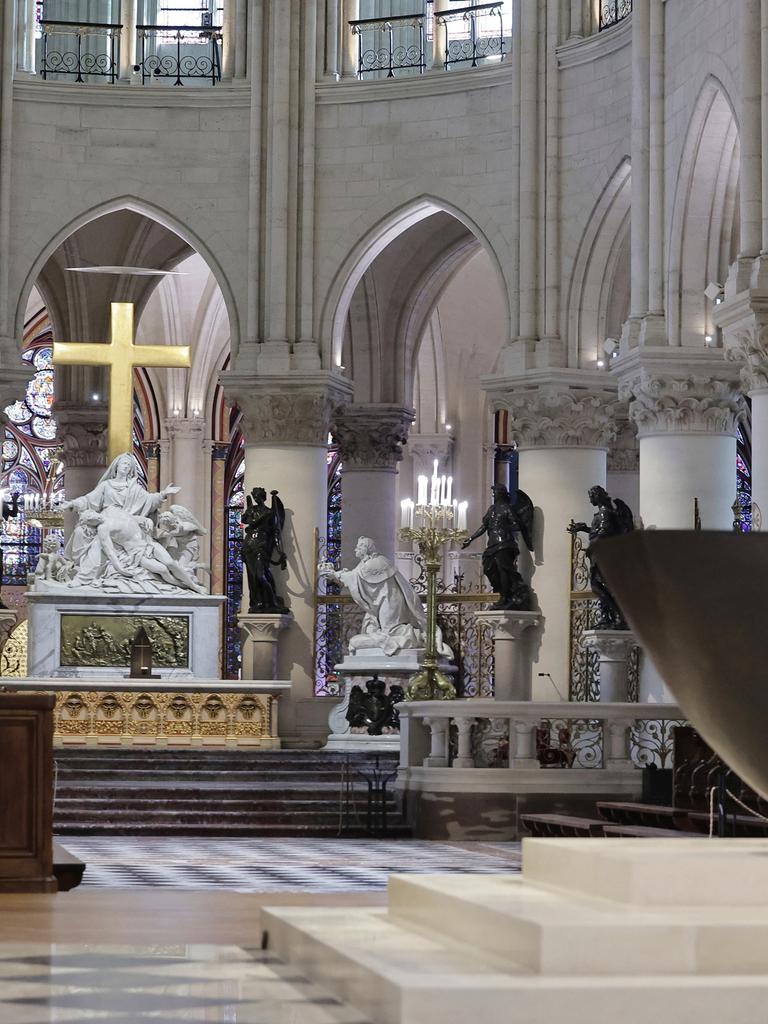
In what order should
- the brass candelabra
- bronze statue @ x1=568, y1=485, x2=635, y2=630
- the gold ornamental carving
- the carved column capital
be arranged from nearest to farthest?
1. the brass candelabra
2. bronze statue @ x1=568, y1=485, x2=635, y2=630
3. the gold ornamental carving
4. the carved column capital

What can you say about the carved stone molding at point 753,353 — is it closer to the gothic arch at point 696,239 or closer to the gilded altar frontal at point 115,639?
the gothic arch at point 696,239

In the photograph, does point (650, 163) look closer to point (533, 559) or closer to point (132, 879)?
point (533, 559)

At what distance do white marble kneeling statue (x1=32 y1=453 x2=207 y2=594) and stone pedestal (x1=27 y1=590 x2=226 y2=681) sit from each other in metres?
0.14

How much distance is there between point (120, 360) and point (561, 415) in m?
5.10

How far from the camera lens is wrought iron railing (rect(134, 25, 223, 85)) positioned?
25.0 metres

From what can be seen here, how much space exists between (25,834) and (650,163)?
12.8 m

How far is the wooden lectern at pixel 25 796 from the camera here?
9.57 meters

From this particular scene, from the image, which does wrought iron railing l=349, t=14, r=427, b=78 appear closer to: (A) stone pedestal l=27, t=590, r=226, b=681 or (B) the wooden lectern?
(A) stone pedestal l=27, t=590, r=226, b=681

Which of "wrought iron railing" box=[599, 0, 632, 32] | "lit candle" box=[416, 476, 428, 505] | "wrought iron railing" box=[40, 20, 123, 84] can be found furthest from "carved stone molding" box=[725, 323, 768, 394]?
"wrought iron railing" box=[40, 20, 123, 84]

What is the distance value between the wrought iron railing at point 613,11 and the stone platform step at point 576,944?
17102mm

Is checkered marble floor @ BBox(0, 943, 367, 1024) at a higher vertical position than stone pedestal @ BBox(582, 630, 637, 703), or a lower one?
lower

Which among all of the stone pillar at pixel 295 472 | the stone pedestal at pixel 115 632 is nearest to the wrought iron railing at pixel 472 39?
the stone pillar at pixel 295 472

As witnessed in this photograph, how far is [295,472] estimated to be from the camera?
23891mm

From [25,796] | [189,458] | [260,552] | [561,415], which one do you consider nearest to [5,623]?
[260,552]
